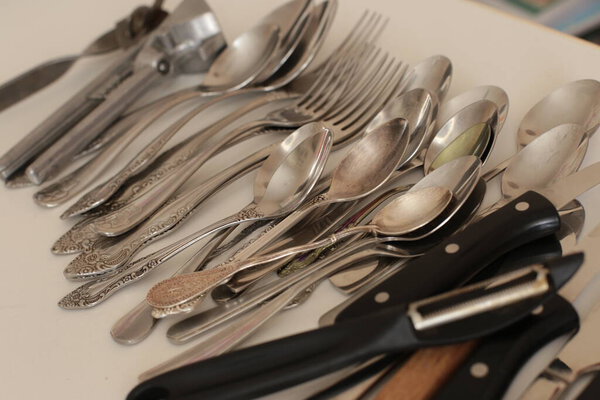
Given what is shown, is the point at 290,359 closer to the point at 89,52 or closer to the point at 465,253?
the point at 465,253

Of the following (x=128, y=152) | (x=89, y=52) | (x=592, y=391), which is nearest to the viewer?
(x=592, y=391)

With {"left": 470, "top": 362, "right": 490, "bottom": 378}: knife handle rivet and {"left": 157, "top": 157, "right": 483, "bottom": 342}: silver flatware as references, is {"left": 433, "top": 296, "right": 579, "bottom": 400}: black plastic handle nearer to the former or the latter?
{"left": 470, "top": 362, "right": 490, "bottom": 378}: knife handle rivet

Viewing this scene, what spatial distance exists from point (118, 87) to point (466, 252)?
471 mm

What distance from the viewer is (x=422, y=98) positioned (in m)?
0.64

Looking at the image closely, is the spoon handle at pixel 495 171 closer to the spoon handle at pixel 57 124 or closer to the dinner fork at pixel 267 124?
the dinner fork at pixel 267 124

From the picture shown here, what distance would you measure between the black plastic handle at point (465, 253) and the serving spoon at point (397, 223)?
4 cm

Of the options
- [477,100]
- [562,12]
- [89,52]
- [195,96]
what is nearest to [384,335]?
[477,100]

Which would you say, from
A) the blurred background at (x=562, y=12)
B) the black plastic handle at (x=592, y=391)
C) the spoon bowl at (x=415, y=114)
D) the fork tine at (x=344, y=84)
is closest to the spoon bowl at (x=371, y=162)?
the spoon bowl at (x=415, y=114)

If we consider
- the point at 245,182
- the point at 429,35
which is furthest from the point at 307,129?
the point at 429,35

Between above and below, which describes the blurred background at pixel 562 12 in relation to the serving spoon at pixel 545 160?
above

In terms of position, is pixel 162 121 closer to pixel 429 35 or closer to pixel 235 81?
pixel 235 81

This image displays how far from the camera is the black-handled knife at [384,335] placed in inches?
16.7

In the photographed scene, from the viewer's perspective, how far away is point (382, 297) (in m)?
0.49

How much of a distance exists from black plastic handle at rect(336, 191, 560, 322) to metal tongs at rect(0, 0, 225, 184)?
389mm
